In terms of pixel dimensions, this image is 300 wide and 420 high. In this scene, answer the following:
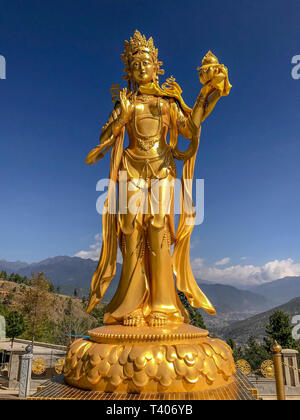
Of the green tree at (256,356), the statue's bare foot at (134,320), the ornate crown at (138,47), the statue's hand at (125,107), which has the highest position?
the ornate crown at (138,47)

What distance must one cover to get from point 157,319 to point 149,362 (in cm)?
72

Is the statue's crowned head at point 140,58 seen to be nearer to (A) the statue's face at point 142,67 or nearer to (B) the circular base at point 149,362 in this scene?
(A) the statue's face at point 142,67

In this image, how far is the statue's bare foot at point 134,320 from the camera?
3660 mm

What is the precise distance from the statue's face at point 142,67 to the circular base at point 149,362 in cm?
357

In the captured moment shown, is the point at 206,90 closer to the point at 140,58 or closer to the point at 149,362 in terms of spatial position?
the point at 140,58

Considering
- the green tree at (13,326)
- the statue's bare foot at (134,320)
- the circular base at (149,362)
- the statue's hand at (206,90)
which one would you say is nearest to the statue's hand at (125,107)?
the statue's hand at (206,90)

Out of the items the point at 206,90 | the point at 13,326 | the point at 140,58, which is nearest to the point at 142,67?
the point at 140,58

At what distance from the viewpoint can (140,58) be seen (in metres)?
4.46

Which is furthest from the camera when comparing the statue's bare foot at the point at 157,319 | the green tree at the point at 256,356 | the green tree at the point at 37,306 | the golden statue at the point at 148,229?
the green tree at the point at 37,306

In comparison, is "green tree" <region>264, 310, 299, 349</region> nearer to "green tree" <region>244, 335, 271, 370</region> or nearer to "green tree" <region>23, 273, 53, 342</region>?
"green tree" <region>244, 335, 271, 370</region>

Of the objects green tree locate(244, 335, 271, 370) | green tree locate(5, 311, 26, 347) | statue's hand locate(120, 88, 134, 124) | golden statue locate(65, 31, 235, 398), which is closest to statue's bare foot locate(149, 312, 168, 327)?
golden statue locate(65, 31, 235, 398)
